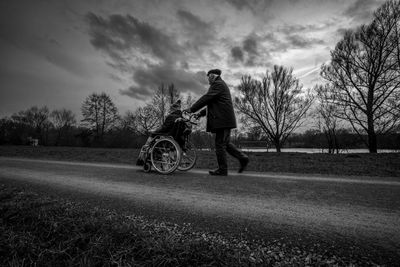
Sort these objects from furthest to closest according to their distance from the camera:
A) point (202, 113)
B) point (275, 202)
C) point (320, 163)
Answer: point (320, 163), point (202, 113), point (275, 202)

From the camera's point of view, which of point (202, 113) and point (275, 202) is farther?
point (202, 113)

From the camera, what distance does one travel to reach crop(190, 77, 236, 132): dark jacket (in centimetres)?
435

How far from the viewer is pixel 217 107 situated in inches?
175

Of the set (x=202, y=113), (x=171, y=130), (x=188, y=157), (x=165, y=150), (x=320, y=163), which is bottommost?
(x=320, y=163)

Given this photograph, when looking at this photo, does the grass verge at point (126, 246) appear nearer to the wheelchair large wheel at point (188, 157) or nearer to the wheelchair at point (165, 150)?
the wheelchair at point (165, 150)

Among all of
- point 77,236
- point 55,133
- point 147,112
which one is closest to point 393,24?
point 77,236

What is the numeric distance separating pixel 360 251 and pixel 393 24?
22543 mm

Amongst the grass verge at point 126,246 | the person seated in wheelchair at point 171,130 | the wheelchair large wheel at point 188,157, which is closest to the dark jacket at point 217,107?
the person seated in wheelchair at point 171,130

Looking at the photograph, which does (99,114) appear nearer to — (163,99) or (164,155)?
(163,99)

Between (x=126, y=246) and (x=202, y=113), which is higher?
(x=202, y=113)

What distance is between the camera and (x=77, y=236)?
1419mm

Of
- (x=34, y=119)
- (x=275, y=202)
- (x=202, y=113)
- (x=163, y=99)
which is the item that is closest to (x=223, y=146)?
(x=202, y=113)

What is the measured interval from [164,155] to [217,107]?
1502mm

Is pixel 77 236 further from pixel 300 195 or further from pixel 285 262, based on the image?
pixel 300 195
